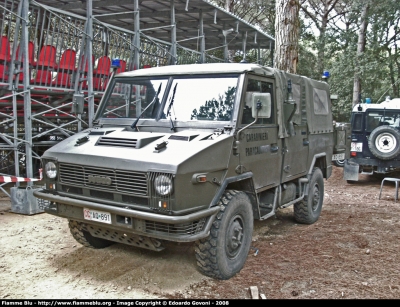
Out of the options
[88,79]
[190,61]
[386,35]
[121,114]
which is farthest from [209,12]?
[386,35]

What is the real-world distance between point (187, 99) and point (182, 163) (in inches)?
48.2

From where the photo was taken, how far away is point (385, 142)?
9703 millimetres

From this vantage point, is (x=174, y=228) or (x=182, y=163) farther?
(x=174, y=228)

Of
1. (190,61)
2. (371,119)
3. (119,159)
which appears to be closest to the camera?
(119,159)

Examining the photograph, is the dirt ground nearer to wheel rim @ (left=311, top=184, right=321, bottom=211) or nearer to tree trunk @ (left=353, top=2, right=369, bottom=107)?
wheel rim @ (left=311, top=184, right=321, bottom=211)

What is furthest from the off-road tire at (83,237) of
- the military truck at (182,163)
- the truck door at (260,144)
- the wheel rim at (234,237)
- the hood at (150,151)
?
the truck door at (260,144)

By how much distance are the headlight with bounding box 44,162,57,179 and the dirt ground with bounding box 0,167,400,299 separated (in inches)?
40.0

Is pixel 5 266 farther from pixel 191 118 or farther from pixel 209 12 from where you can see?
pixel 209 12

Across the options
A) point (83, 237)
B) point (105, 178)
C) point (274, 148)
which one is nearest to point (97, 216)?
point (105, 178)

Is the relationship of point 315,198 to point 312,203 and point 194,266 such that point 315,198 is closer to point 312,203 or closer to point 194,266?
point 312,203

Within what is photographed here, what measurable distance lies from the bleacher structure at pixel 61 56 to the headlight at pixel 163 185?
218 cm

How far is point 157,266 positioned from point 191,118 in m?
1.63

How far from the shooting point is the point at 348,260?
190 inches

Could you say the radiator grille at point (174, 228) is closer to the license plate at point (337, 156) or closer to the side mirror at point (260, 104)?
the side mirror at point (260, 104)
